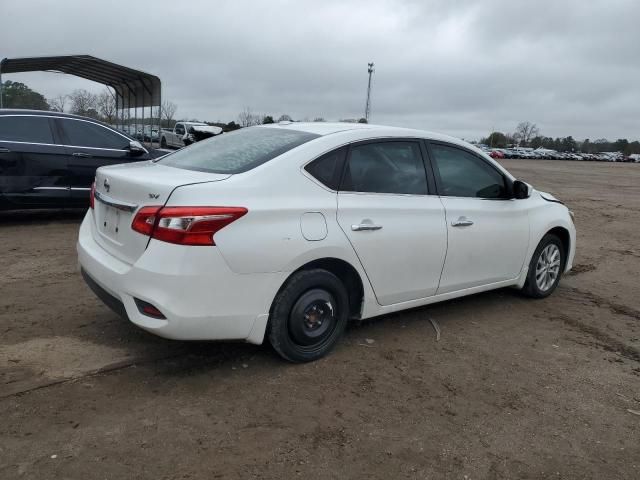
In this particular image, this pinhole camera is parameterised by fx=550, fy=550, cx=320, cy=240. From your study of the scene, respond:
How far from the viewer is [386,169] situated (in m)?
4.07

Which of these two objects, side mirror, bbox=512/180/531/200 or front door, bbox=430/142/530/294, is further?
side mirror, bbox=512/180/531/200

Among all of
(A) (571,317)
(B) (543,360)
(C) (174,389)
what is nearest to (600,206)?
(A) (571,317)

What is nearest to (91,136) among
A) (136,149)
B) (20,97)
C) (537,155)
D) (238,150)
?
(136,149)

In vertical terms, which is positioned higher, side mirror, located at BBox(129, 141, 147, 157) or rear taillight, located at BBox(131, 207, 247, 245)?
side mirror, located at BBox(129, 141, 147, 157)

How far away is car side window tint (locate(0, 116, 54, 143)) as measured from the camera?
24.1 feet

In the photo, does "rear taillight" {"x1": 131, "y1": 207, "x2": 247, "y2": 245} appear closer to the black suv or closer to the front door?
the front door

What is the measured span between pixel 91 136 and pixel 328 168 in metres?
5.62

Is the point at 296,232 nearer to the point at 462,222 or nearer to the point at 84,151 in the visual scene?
the point at 462,222

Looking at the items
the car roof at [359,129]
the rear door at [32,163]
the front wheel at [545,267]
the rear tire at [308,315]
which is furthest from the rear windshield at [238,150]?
the rear door at [32,163]

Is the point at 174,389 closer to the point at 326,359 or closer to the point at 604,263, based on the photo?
the point at 326,359

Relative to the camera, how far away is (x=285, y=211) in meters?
3.35

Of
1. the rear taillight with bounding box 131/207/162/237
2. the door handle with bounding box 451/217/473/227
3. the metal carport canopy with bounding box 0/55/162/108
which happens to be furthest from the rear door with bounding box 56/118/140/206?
the metal carport canopy with bounding box 0/55/162/108

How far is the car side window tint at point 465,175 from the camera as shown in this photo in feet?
14.6

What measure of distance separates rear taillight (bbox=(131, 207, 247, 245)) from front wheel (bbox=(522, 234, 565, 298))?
135 inches
